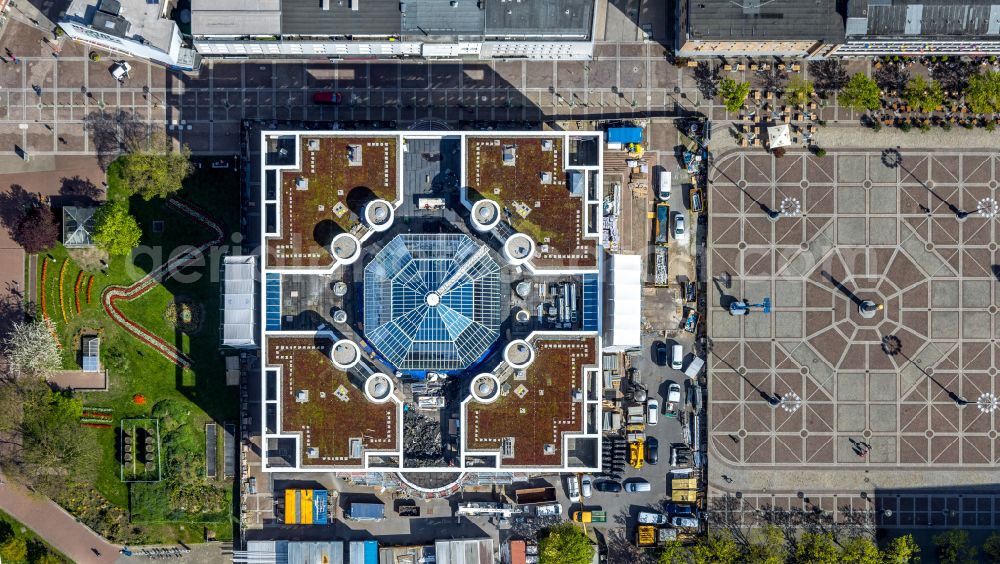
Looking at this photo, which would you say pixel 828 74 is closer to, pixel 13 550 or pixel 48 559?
pixel 48 559

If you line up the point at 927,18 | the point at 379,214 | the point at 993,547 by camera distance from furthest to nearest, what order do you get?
the point at 993,547, the point at 927,18, the point at 379,214

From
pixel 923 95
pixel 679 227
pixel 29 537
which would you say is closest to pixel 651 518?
pixel 679 227

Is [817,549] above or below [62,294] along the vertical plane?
below

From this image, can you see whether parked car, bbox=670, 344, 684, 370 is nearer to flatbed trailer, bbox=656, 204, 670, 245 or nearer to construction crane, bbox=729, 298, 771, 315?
construction crane, bbox=729, 298, 771, 315

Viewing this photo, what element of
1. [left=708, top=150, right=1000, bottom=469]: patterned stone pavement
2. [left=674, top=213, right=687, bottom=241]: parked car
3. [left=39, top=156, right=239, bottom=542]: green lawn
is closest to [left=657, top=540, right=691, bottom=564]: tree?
[left=708, top=150, right=1000, bottom=469]: patterned stone pavement

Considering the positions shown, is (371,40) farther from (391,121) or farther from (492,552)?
(492,552)

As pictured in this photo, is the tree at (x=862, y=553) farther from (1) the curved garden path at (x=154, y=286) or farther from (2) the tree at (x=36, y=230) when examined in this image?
(2) the tree at (x=36, y=230)

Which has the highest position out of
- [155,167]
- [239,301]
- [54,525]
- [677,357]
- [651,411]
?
[155,167]

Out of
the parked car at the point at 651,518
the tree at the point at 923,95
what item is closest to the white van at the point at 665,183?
the tree at the point at 923,95
